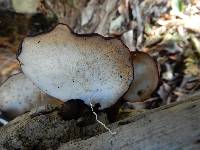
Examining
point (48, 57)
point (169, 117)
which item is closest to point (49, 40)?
point (48, 57)

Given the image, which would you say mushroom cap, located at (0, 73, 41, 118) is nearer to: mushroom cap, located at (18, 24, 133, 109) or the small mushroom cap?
mushroom cap, located at (18, 24, 133, 109)

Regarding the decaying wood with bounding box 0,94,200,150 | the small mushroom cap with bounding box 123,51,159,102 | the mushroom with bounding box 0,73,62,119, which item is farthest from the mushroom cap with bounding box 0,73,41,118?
the small mushroom cap with bounding box 123,51,159,102

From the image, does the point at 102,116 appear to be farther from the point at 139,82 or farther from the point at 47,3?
the point at 47,3

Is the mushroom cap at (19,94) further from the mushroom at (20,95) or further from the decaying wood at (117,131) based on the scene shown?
the decaying wood at (117,131)

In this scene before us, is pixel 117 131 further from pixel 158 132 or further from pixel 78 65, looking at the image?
pixel 78 65

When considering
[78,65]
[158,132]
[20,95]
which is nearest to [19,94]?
[20,95]
